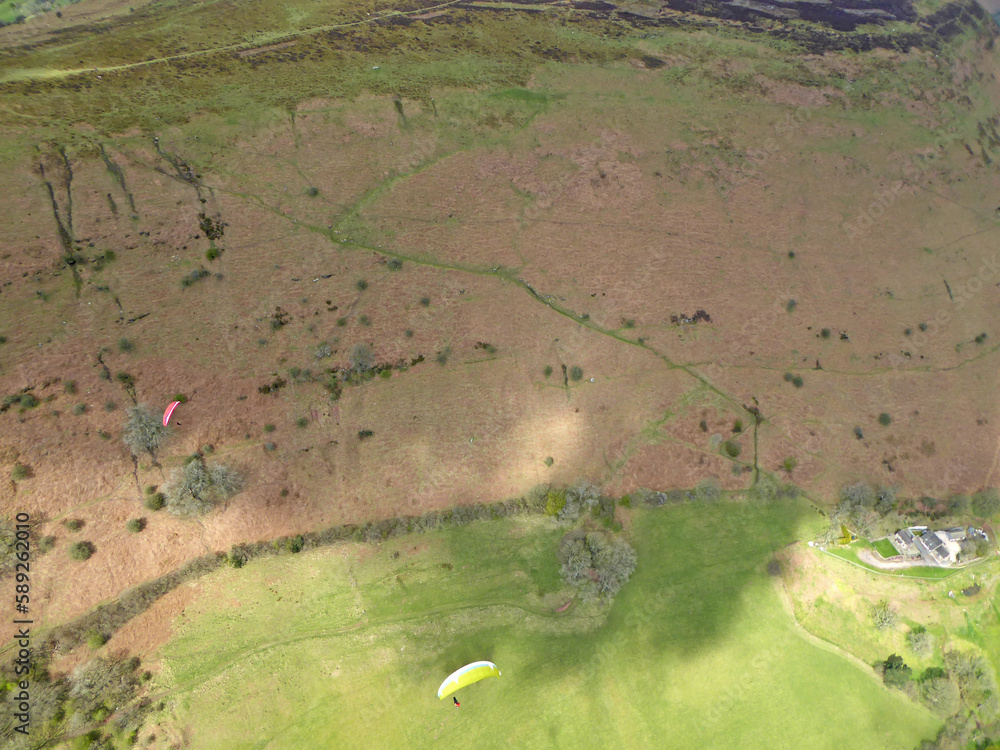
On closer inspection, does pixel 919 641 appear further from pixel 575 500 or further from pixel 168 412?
pixel 168 412

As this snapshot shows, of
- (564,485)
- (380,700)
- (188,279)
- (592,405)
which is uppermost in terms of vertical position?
(188,279)

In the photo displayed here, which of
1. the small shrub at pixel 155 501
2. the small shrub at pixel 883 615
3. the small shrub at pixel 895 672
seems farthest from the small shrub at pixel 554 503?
the small shrub at pixel 895 672

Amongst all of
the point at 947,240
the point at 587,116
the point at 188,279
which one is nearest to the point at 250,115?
the point at 188,279

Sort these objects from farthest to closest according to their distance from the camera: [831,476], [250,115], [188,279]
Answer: [250,115] → [831,476] → [188,279]

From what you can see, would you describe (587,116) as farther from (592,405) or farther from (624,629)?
(624,629)

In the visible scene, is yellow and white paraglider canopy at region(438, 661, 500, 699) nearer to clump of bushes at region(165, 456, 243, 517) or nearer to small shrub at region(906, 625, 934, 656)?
clump of bushes at region(165, 456, 243, 517)

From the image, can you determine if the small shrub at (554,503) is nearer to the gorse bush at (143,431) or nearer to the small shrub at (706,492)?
the small shrub at (706,492)
